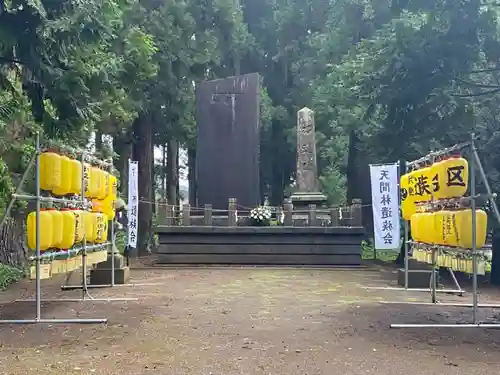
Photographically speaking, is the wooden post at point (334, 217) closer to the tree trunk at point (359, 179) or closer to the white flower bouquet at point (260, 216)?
the white flower bouquet at point (260, 216)

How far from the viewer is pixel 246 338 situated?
6.47 meters

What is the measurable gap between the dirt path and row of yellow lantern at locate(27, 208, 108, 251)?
0.95 m

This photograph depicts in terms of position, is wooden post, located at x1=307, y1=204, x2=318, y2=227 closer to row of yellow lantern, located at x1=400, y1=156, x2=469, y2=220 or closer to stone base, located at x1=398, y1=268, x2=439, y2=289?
stone base, located at x1=398, y1=268, x2=439, y2=289

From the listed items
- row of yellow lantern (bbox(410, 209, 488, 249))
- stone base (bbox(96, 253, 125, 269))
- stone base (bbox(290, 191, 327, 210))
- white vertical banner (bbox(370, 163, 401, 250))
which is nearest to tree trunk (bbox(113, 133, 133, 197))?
stone base (bbox(290, 191, 327, 210))

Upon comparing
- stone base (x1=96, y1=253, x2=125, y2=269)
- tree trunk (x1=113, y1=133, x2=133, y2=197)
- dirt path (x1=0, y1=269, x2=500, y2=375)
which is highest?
tree trunk (x1=113, y1=133, x2=133, y2=197)

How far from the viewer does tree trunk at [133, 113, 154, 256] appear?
783 inches

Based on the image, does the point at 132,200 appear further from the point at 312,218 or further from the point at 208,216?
the point at 312,218

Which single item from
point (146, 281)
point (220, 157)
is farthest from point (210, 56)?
point (146, 281)

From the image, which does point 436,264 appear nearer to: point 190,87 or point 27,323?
point 27,323

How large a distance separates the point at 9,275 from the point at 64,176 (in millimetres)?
5477

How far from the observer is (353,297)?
392 inches

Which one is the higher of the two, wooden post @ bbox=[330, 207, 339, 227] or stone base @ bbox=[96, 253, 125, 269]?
wooden post @ bbox=[330, 207, 339, 227]

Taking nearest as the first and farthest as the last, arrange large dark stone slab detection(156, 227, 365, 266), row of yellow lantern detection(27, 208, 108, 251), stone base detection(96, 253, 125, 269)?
row of yellow lantern detection(27, 208, 108, 251) < stone base detection(96, 253, 125, 269) < large dark stone slab detection(156, 227, 365, 266)

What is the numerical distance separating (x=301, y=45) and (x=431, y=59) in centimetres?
2002
